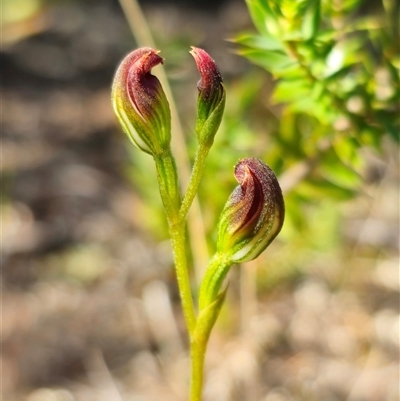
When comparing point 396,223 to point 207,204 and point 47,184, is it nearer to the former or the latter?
point 207,204

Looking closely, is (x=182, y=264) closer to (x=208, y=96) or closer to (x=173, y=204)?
(x=173, y=204)

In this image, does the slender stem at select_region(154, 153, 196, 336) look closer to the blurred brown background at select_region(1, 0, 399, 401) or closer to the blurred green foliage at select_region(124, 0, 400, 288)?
the blurred green foliage at select_region(124, 0, 400, 288)

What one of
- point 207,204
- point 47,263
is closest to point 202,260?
point 207,204

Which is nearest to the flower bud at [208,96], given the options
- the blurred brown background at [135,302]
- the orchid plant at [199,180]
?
the orchid plant at [199,180]

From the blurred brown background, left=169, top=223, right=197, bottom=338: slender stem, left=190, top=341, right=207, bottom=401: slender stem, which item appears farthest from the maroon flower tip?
the blurred brown background

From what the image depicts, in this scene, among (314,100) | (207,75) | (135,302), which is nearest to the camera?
(207,75)

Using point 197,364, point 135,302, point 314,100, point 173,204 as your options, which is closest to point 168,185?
point 173,204
